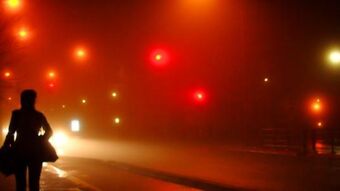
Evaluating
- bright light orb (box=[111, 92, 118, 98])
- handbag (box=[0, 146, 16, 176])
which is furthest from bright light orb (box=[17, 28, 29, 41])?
bright light orb (box=[111, 92, 118, 98])

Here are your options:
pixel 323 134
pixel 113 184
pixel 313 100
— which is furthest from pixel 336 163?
pixel 313 100

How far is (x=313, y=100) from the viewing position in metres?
54.7

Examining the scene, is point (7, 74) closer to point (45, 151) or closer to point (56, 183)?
point (56, 183)

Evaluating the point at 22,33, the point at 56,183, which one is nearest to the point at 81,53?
the point at 22,33

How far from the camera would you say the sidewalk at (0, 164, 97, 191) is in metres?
16.6

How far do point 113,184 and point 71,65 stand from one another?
3602 cm

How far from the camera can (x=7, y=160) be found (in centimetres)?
879

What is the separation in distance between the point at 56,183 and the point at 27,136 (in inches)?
368

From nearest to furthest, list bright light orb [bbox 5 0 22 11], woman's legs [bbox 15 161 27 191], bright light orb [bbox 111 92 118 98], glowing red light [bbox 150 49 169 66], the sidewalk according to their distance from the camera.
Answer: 1. woman's legs [bbox 15 161 27 191]
2. the sidewalk
3. glowing red light [bbox 150 49 169 66]
4. bright light orb [bbox 5 0 22 11]
5. bright light orb [bbox 111 92 118 98]

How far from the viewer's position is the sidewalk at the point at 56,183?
1662 cm

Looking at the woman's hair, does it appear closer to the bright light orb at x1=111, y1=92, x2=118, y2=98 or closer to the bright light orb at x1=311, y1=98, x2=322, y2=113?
the bright light orb at x1=311, y1=98, x2=322, y2=113

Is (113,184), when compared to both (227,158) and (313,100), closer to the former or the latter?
(227,158)

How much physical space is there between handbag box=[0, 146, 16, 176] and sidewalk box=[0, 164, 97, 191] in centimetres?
764

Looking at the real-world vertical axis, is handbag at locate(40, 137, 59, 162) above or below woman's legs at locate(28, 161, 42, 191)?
above
